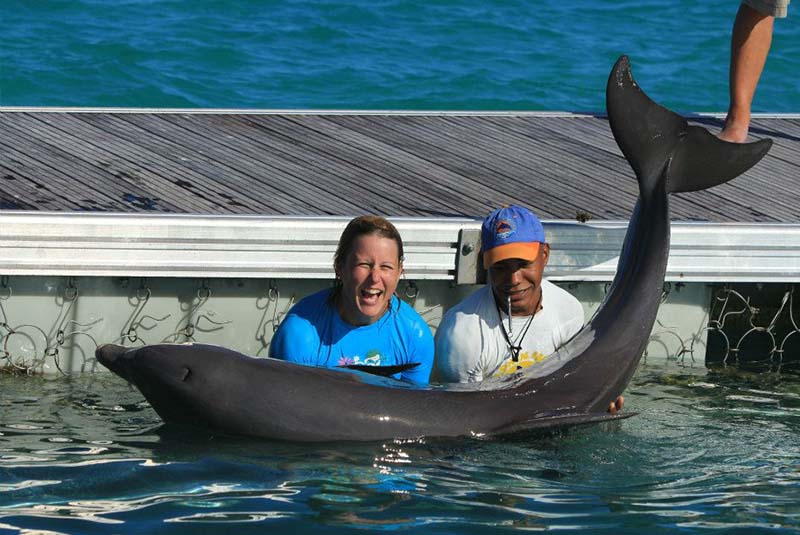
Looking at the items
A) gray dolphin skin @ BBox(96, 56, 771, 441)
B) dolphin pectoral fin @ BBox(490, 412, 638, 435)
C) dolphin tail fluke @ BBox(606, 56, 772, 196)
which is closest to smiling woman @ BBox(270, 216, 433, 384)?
gray dolphin skin @ BBox(96, 56, 771, 441)

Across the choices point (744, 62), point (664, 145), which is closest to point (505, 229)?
point (664, 145)

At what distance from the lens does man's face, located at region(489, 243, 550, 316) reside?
235 inches

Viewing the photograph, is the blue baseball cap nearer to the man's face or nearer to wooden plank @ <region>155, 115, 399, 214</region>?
the man's face

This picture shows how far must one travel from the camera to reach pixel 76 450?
5.75m

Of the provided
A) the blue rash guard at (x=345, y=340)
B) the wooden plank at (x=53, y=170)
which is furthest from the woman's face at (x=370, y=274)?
the wooden plank at (x=53, y=170)

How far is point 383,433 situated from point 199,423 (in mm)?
772

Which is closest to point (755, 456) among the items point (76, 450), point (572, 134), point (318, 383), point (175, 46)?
point (318, 383)

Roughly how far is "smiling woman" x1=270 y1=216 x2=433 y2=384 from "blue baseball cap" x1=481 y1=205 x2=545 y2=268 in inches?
16.0

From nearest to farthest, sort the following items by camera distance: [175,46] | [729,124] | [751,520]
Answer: [751,520] → [729,124] → [175,46]

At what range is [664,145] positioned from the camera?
258 inches

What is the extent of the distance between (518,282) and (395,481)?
1197 mm

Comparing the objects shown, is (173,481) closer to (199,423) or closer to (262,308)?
(199,423)

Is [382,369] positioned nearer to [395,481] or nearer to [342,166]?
[395,481]

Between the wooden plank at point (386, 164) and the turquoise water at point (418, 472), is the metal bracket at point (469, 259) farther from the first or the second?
the turquoise water at point (418, 472)
